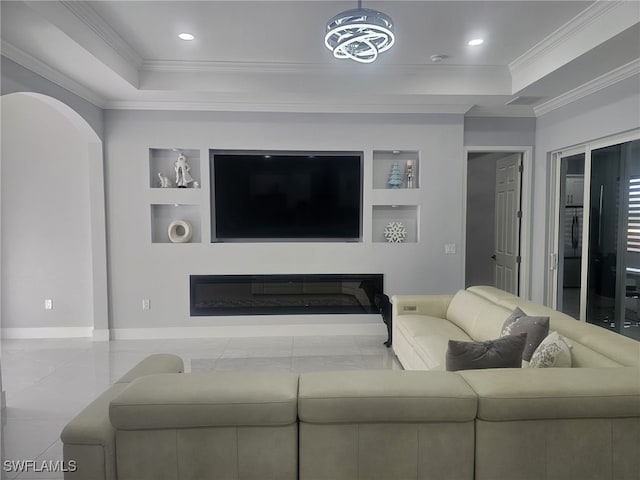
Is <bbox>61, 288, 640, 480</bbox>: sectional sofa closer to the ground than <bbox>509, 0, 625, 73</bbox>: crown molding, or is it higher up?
closer to the ground

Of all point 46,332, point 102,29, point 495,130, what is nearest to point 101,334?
point 46,332

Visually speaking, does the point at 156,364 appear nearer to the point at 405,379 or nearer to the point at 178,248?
the point at 405,379

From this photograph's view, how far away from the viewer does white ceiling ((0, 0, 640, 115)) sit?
281 cm

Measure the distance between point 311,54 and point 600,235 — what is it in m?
3.60

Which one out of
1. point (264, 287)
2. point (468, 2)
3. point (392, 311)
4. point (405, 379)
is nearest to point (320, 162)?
point (264, 287)

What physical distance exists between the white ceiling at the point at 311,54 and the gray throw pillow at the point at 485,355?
8.02ft

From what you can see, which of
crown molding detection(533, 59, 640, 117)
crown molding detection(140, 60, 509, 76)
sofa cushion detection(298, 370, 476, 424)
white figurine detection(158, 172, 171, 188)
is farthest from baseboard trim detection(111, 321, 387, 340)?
crown molding detection(533, 59, 640, 117)

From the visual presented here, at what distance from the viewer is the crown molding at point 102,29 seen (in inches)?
108

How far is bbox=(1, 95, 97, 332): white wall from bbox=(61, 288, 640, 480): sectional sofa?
371cm

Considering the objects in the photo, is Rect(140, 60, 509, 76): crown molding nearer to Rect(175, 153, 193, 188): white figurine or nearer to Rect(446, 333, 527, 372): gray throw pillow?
Rect(175, 153, 193, 188): white figurine

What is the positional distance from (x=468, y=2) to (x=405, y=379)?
2.75 meters

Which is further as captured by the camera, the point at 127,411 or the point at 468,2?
the point at 468,2

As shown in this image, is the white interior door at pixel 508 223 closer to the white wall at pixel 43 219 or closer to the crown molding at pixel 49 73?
the crown molding at pixel 49 73

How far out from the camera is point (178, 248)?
4.61m
